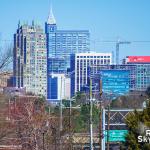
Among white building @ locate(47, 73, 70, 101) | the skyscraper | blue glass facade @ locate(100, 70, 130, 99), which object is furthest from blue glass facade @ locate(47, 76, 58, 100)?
blue glass facade @ locate(100, 70, 130, 99)

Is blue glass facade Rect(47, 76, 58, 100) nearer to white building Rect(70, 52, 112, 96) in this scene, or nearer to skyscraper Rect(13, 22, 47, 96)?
skyscraper Rect(13, 22, 47, 96)

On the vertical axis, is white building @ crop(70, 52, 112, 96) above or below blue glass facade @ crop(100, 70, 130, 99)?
above

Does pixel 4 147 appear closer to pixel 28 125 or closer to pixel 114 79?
pixel 28 125

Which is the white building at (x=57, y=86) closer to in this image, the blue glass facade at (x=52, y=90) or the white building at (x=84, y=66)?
the blue glass facade at (x=52, y=90)

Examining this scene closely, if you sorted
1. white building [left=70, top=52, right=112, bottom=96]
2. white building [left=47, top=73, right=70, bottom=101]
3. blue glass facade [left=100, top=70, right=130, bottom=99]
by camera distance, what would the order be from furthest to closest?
white building [left=47, top=73, right=70, bottom=101]
white building [left=70, top=52, right=112, bottom=96]
blue glass facade [left=100, top=70, right=130, bottom=99]

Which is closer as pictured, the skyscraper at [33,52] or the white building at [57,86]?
the white building at [57,86]

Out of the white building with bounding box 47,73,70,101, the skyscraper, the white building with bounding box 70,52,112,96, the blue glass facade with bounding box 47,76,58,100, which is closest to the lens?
the white building with bounding box 70,52,112,96

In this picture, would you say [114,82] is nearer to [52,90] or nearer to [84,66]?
[84,66]

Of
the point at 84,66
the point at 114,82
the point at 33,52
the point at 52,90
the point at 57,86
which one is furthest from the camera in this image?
the point at 33,52

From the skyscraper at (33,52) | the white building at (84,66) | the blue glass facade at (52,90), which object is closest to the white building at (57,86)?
the blue glass facade at (52,90)

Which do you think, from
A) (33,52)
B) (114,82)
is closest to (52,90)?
(33,52)

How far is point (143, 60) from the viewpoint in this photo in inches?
4624

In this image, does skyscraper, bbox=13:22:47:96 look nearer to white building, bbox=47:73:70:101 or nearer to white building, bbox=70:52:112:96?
white building, bbox=47:73:70:101

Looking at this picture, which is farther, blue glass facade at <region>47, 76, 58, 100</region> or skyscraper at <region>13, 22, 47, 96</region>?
skyscraper at <region>13, 22, 47, 96</region>
